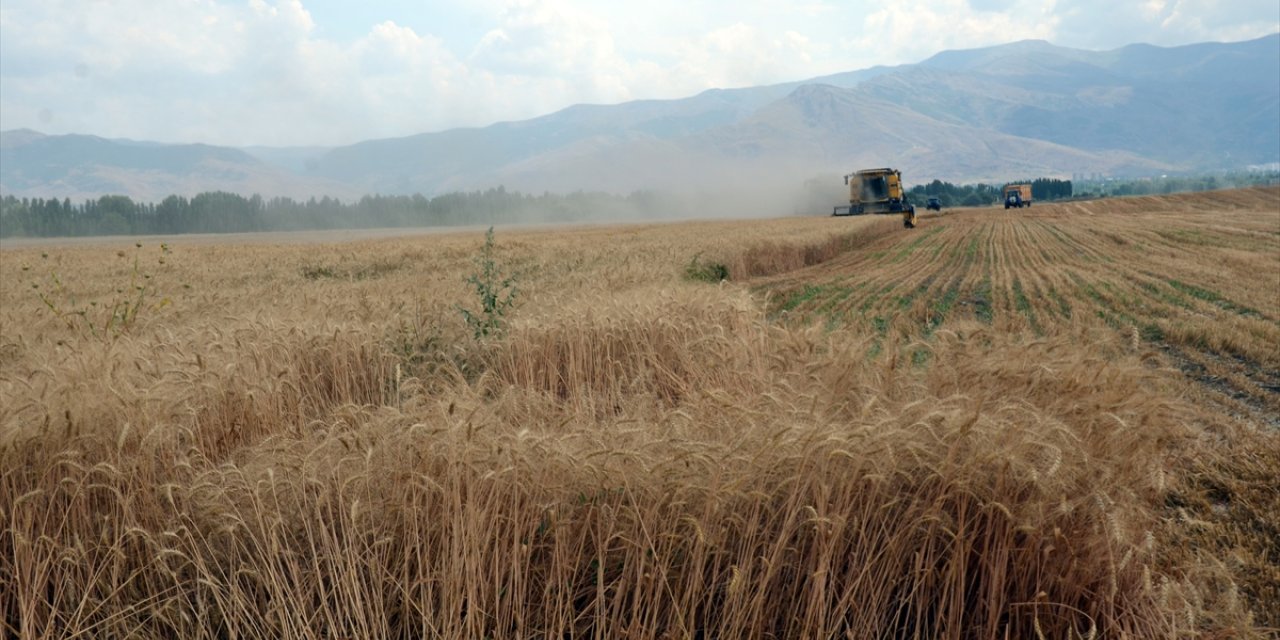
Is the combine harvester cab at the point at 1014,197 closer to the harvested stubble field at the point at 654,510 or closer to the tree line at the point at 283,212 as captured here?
the tree line at the point at 283,212

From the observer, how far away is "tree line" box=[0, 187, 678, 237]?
99.9 meters

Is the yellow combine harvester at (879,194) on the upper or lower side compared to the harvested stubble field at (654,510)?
upper

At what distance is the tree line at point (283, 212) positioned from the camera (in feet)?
328

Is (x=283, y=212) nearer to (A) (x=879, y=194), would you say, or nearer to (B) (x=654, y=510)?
(A) (x=879, y=194)

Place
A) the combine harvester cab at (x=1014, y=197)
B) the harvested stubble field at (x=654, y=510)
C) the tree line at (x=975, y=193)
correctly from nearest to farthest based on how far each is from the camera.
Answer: the harvested stubble field at (x=654, y=510)
the combine harvester cab at (x=1014, y=197)
the tree line at (x=975, y=193)

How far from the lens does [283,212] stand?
397ft

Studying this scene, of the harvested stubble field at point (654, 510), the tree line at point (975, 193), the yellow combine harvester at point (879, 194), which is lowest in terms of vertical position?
the harvested stubble field at point (654, 510)

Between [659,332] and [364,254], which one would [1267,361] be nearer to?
[659,332]

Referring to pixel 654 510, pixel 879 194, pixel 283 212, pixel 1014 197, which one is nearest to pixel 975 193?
pixel 1014 197

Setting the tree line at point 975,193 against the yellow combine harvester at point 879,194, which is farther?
the tree line at point 975,193

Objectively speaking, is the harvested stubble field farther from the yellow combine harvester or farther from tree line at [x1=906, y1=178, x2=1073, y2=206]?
tree line at [x1=906, y1=178, x2=1073, y2=206]

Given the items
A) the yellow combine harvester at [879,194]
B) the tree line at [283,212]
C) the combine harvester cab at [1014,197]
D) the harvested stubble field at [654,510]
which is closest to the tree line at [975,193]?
the combine harvester cab at [1014,197]

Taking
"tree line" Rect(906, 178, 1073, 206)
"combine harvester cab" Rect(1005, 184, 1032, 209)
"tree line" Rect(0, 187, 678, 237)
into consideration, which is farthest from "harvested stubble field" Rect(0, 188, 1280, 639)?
"tree line" Rect(906, 178, 1073, 206)

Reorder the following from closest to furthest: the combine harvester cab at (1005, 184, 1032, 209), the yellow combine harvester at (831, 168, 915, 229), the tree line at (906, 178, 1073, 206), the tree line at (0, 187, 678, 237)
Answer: the yellow combine harvester at (831, 168, 915, 229) < the combine harvester cab at (1005, 184, 1032, 209) < the tree line at (0, 187, 678, 237) < the tree line at (906, 178, 1073, 206)
